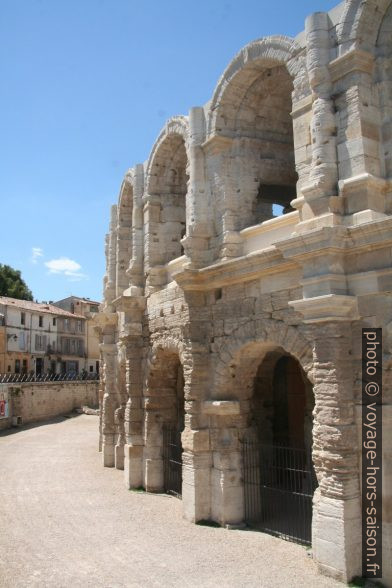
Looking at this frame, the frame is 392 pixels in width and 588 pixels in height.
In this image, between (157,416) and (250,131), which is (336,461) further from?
(250,131)

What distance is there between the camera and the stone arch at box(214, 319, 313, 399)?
8.99m

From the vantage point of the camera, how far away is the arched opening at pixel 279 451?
1048 cm

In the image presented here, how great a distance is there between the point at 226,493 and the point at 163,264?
6065mm

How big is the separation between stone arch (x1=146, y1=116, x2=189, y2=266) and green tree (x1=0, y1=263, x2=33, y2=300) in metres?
31.7

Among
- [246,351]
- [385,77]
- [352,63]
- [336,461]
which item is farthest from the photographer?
[246,351]

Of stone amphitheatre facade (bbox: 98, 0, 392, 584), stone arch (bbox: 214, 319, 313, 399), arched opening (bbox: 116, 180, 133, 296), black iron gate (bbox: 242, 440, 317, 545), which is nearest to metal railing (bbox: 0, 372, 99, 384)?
arched opening (bbox: 116, 180, 133, 296)

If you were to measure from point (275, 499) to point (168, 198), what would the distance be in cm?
789

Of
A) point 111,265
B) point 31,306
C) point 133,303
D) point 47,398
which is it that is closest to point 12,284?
point 31,306

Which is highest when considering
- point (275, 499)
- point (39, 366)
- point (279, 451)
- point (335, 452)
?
point (335, 452)

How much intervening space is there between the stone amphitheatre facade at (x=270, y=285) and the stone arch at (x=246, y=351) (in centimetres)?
3

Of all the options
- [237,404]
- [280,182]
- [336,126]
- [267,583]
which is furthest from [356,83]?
[267,583]

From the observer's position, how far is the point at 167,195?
14.4m

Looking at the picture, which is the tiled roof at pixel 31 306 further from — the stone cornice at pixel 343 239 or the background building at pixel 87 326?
the stone cornice at pixel 343 239

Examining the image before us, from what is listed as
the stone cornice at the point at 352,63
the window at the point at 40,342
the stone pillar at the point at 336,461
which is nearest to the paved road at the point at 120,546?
the stone pillar at the point at 336,461
